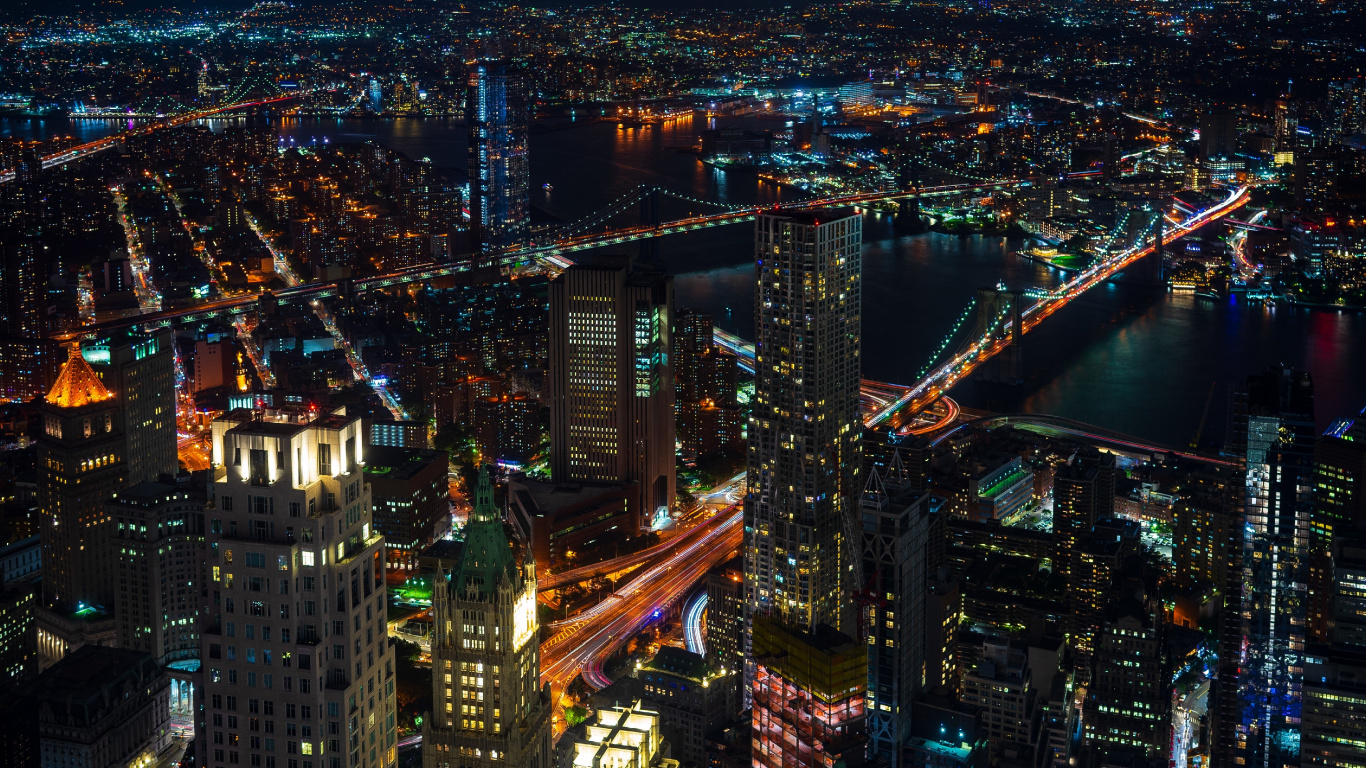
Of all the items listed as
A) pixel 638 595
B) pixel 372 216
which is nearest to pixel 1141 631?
pixel 638 595

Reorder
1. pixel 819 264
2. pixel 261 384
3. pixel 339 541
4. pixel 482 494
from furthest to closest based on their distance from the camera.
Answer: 1. pixel 261 384
2. pixel 819 264
3. pixel 482 494
4. pixel 339 541

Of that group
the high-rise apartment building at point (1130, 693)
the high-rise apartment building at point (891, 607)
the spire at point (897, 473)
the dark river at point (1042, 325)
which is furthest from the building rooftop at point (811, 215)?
the dark river at point (1042, 325)

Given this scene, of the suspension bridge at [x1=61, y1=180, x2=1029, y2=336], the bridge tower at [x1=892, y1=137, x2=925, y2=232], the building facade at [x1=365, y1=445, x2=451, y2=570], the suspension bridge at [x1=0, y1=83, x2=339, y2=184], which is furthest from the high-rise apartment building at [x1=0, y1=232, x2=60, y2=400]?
the bridge tower at [x1=892, y1=137, x2=925, y2=232]

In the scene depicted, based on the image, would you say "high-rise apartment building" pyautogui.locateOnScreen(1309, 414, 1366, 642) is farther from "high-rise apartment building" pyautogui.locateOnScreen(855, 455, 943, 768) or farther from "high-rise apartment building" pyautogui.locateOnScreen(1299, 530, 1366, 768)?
"high-rise apartment building" pyautogui.locateOnScreen(855, 455, 943, 768)

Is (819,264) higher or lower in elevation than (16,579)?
higher

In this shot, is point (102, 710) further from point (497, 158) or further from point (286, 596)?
point (497, 158)

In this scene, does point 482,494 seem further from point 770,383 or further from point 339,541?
point 770,383
